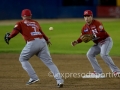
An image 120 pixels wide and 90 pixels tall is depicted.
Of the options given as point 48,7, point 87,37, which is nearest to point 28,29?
point 87,37

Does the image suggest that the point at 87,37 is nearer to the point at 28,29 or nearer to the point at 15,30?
the point at 28,29

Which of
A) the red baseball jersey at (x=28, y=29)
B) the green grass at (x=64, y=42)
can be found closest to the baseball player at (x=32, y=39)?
the red baseball jersey at (x=28, y=29)

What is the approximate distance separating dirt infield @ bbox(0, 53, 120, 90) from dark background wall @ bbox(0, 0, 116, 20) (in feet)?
57.3

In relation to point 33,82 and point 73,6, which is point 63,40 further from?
point 73,6

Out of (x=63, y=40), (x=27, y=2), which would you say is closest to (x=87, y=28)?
(x=63, y=40)

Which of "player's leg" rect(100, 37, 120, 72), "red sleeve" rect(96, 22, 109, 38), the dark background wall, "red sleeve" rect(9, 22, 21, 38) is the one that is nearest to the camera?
"red sleeve" rect(9, 22, 21, 38)

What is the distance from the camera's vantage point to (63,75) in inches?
413

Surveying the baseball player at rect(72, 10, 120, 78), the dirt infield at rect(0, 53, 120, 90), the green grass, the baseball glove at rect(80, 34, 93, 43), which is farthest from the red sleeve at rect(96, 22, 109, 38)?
the green grass

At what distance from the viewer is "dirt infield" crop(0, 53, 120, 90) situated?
Answer: 29.3ft

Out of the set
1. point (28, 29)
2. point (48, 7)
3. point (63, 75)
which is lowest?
point (48, 7)

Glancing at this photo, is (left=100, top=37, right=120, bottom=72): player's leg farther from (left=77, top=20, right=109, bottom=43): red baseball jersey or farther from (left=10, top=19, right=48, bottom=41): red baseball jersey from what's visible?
(left=10, top=19, right=48, bottom=41): red baseball jersey

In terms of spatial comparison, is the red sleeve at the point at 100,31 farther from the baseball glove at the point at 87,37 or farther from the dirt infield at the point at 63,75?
the dirt infield at the point at 63,75

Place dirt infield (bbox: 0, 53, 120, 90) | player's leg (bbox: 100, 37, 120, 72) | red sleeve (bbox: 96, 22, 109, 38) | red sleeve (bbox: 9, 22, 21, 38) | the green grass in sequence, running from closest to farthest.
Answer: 1. red sleeve (bbox: 9, 22, 21, 38)
2. dirt infield (bbox: 0, 53, 120, 90)
3. red sleeve (bbox: 96, 22, 109, 38)
4. player's leg (bbox: 100, 37, 120, 72)
5. the green grass

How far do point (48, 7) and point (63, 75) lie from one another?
21.5 meters
